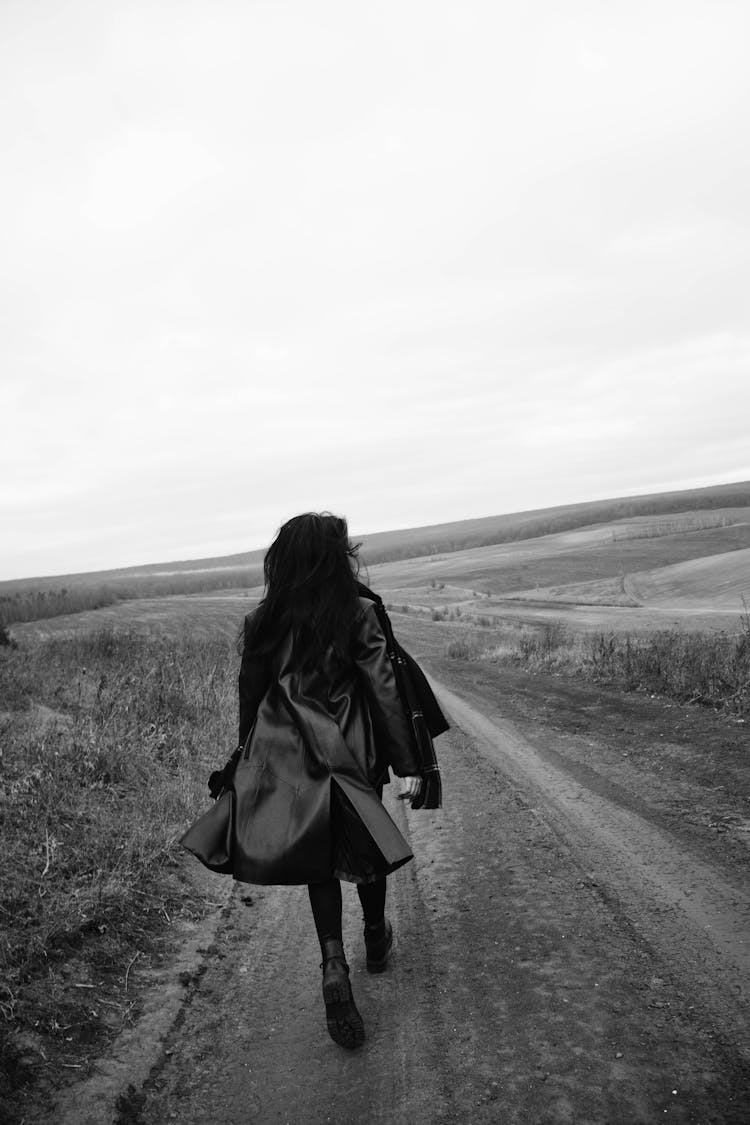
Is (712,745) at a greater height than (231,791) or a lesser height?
lesser

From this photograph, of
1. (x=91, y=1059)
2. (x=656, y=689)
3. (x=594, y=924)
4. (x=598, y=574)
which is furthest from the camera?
(x=598, y=574)

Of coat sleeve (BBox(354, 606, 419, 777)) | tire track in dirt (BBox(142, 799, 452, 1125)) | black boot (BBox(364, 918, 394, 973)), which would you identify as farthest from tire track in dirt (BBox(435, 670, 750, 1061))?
coat sleeve (BBox(354, 606, 419, 777))

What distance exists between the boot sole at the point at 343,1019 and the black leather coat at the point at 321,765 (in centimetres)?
46

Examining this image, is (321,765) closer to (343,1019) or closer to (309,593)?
(309,593)

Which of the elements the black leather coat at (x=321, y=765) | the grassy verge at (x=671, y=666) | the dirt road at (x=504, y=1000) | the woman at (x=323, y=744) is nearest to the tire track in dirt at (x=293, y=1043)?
the dirt road at (x=504, y=1000)

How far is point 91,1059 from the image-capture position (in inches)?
131

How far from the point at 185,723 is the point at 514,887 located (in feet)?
19.3

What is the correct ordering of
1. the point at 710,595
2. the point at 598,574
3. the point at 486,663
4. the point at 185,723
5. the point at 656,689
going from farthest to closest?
the point at 598,574 → the point at 710,595 → the point at 486,663 → the point at 656,689 → the point at 185,723

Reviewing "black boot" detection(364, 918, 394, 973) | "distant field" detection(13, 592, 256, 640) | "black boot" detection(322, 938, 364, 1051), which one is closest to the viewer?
"black boot" detection(322, 938, 364, 1051)

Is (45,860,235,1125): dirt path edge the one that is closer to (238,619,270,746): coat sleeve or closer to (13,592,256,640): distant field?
(238,619,270,746): coat sleeve

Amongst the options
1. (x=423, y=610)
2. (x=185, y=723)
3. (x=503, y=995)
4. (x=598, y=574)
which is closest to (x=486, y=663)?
(x=185, y=723)

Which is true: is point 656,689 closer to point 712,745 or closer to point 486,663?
point 712,745

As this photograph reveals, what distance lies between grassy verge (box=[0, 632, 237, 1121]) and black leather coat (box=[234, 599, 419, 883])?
1119 mm

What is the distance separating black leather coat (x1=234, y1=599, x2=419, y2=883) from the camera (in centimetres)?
342
